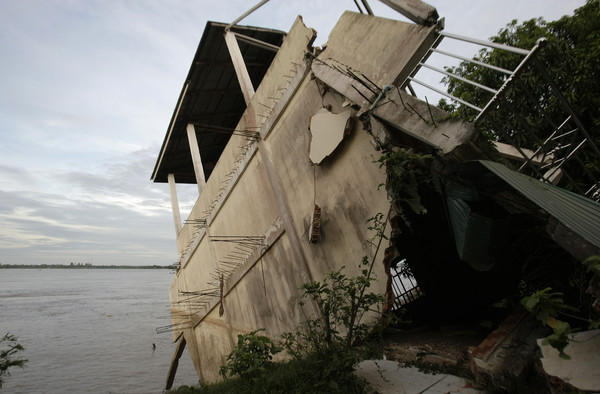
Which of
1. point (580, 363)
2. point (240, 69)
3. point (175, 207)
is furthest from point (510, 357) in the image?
point (175, 207)

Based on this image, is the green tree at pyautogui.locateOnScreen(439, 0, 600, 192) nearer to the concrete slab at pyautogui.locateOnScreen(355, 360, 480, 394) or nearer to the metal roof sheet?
the concrete slab at pyautogui.locateOnScreen(355, 360, 480, 394)

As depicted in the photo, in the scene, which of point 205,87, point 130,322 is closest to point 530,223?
point 205,87

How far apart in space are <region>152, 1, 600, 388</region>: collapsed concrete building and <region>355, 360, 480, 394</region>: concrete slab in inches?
31.9

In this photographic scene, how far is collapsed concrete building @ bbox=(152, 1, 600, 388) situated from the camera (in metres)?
2.75

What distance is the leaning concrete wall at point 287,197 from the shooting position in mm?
3674

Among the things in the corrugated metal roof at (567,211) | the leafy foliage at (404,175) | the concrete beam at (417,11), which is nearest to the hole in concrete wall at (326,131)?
the leafy foliage at (404,175)

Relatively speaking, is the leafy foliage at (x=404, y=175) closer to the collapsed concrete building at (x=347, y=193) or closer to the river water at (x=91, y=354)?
the collapsed concrete building at (x=347, y=193)

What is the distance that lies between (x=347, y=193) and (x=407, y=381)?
6.47 ft

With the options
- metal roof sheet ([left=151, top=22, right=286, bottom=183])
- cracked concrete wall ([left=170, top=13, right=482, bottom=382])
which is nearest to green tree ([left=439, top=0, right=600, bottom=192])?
cracked concrete wall ([left=170, top=13, right=482, bottom=382])

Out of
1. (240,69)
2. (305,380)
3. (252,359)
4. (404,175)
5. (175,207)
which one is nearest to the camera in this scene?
(404,175)

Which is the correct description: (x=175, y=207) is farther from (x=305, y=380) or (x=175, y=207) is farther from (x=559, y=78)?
(x=559, y=78)

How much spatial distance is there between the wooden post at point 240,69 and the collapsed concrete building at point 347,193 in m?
0.03

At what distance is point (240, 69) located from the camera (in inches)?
258

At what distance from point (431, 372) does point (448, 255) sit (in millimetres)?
2326
